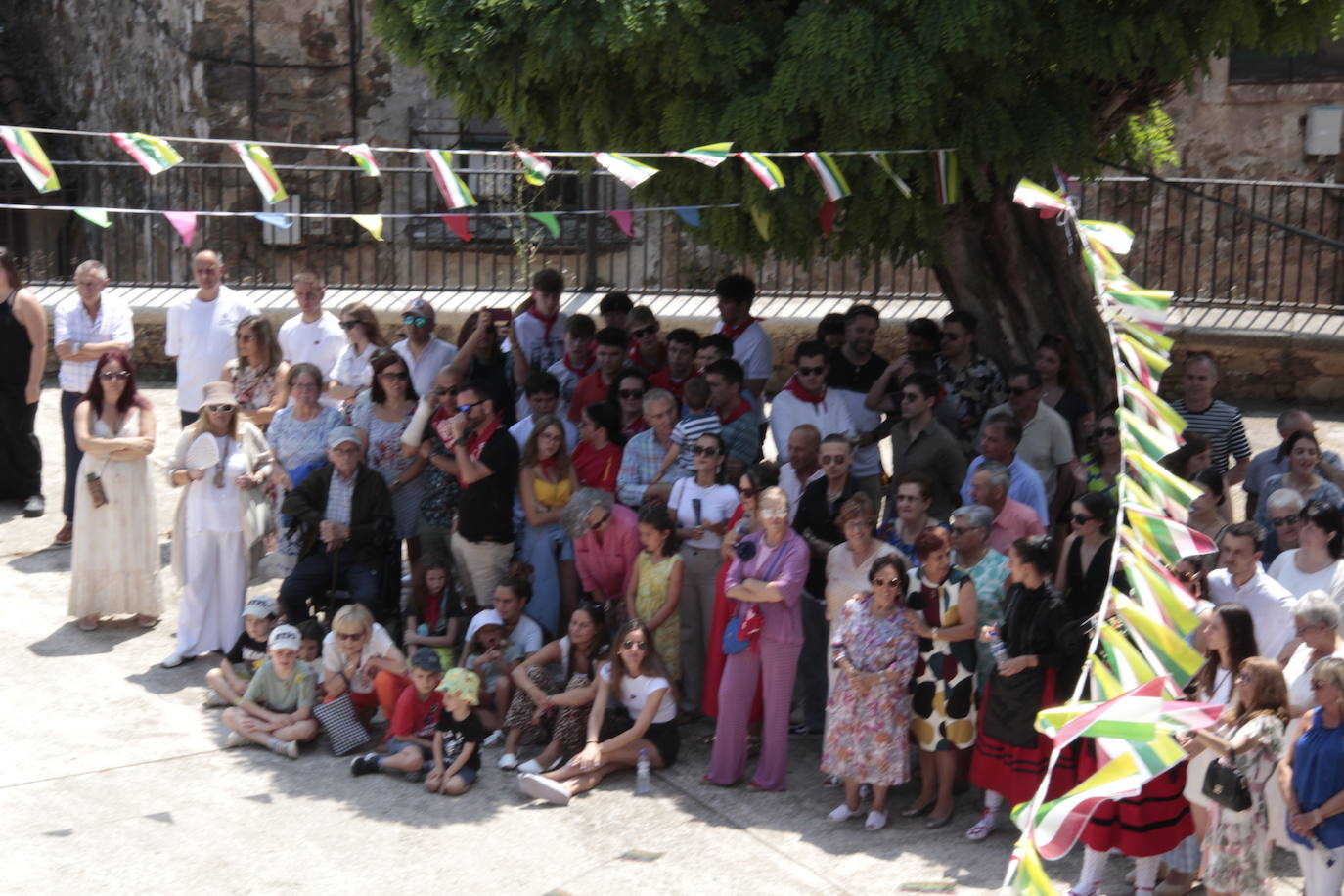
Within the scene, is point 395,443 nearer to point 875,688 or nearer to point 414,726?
point 414,726

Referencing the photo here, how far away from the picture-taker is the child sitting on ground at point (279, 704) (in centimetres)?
792

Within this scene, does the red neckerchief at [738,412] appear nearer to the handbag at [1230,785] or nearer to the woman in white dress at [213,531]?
the woman in white dress at [213,531]

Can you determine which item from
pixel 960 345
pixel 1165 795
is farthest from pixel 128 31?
pixel 1165 795

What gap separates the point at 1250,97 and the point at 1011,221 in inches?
266

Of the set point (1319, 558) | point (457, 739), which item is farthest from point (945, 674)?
point (457, 739)

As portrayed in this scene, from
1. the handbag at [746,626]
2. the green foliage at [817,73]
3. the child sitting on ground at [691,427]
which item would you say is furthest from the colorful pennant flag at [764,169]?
the handbag at [746,626]

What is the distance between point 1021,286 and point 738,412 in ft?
7.23

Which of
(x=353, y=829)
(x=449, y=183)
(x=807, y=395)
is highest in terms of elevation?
(x=449, y=183)

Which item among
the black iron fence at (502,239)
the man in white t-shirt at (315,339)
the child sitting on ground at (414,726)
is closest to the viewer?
the child sitting on ground at (414,726)

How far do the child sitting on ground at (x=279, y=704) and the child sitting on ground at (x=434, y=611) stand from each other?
0.67 meters

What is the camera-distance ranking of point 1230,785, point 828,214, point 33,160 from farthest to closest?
point 828,214
point 33,160
point 1230,785

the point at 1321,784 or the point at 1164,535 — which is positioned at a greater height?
the point at 1164,535

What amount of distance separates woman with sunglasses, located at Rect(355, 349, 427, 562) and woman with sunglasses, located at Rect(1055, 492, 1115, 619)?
11.6 ft

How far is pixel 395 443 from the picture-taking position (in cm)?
910
